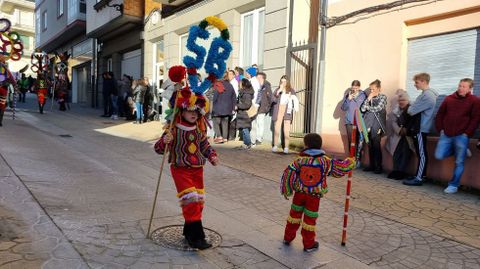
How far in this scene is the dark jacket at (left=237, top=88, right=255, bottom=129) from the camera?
9.97 metres

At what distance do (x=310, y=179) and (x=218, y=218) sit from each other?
1.53 metres

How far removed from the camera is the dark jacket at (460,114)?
6305 millimetres

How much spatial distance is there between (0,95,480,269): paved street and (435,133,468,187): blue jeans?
1.05 ft

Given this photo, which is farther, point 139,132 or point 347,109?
point 139,132

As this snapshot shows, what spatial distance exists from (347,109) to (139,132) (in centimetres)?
709

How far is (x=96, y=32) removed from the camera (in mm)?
21016

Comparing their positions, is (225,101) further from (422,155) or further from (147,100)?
(147,100)

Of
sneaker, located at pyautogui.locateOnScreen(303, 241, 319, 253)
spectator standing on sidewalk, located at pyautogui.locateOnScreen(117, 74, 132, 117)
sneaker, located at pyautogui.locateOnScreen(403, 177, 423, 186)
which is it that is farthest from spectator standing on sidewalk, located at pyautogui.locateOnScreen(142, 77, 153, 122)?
sneaker, located at pyautogui.locateOnScreen(303, 241, 319, 253)

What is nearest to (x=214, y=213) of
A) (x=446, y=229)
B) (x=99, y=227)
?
(x=99, y=227)

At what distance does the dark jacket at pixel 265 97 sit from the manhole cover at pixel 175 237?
19.1 ft

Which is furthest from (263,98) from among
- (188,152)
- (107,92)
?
(107,92)

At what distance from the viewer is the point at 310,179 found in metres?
3.92

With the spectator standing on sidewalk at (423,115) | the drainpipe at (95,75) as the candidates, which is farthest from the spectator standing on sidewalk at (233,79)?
the drainpipe at (95,75)

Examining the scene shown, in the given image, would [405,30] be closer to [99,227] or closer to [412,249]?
[412,249]
